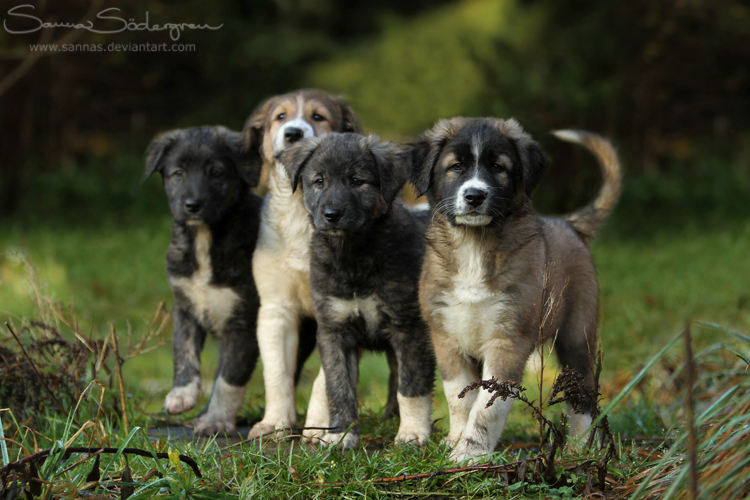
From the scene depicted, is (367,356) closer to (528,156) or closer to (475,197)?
(528,156)

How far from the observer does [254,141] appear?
530 centimetres

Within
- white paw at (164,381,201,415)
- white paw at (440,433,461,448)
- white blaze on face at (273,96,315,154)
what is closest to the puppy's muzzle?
white blaze on face at (273,96,315,154)

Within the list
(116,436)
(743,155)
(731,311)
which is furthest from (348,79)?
(116,436)

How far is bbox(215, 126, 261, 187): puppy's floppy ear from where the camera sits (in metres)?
5.08

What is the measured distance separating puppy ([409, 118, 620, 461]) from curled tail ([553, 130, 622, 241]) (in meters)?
0.93

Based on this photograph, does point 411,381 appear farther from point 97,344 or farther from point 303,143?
point 97,344

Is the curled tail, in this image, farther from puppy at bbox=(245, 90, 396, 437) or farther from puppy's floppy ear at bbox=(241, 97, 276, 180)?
puppy's floppy ear at bbox=(241, 97, 276, 180)

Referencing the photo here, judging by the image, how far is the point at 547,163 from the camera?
4.10 m

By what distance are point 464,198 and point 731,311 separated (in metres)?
5.90

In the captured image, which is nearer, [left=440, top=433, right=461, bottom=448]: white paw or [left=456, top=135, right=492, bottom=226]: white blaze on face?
[left=456, top=135, right=492, bottom=226]: white blaze on face

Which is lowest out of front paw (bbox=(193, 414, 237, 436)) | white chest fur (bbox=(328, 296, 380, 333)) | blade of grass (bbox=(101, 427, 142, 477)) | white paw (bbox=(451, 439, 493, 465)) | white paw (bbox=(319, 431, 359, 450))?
front paw (bbox=(193, 414, 237, 436))

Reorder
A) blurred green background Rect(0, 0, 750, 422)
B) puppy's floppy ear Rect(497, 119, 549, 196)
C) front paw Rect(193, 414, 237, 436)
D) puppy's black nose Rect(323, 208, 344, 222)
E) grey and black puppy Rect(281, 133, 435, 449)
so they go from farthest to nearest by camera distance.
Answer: blurred green background Rect(0, 0, 750, 422), front paw Rect(193, 414, 237, 436), grey and black puppy Rect(281, 133, 435, 449), puppy's black nose Rect(323, 208, 344, 222), puppy's floppy ear Rect(497, 119, 549, 196)

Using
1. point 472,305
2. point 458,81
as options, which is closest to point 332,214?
point 472,305

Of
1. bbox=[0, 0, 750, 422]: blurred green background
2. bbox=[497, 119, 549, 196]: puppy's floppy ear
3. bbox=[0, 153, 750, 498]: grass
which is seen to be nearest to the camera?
bbox=[0, 153, 750, 498]: grass
